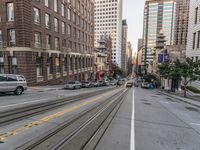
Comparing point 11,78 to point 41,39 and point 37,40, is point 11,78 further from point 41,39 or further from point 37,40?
point 41,39

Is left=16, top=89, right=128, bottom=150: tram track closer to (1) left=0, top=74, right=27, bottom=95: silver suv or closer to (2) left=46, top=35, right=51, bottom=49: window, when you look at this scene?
(1) left=0, top=74, right=27, bottom=95: silver suv

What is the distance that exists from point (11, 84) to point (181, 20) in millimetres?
130461

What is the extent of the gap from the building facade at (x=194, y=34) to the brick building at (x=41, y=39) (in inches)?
1027

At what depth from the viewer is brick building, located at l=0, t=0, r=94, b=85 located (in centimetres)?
2066

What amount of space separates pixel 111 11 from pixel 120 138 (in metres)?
127

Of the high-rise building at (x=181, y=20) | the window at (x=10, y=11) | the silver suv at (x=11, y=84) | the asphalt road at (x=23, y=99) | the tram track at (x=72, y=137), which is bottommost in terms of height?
the asphalt road at (x=23, y=99)

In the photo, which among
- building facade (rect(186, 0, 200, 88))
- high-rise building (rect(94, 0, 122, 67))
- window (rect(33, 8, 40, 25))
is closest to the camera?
building facade (rect(186, 0, 200, 88))

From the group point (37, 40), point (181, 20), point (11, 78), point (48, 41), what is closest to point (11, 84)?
point (11, 78)

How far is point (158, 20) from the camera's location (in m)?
124

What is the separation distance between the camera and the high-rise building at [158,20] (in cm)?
11825

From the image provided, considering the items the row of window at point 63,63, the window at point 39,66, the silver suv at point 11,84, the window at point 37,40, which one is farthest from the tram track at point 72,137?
the window at point 37,40

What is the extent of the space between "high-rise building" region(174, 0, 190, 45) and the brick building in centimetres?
9923

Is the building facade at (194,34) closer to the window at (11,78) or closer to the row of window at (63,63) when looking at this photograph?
the window at (11,78)

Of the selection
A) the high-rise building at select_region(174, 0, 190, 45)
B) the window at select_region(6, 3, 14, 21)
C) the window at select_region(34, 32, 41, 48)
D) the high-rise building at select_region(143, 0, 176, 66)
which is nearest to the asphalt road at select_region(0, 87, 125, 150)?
the window at select_region(34, 32, 41, 48)
